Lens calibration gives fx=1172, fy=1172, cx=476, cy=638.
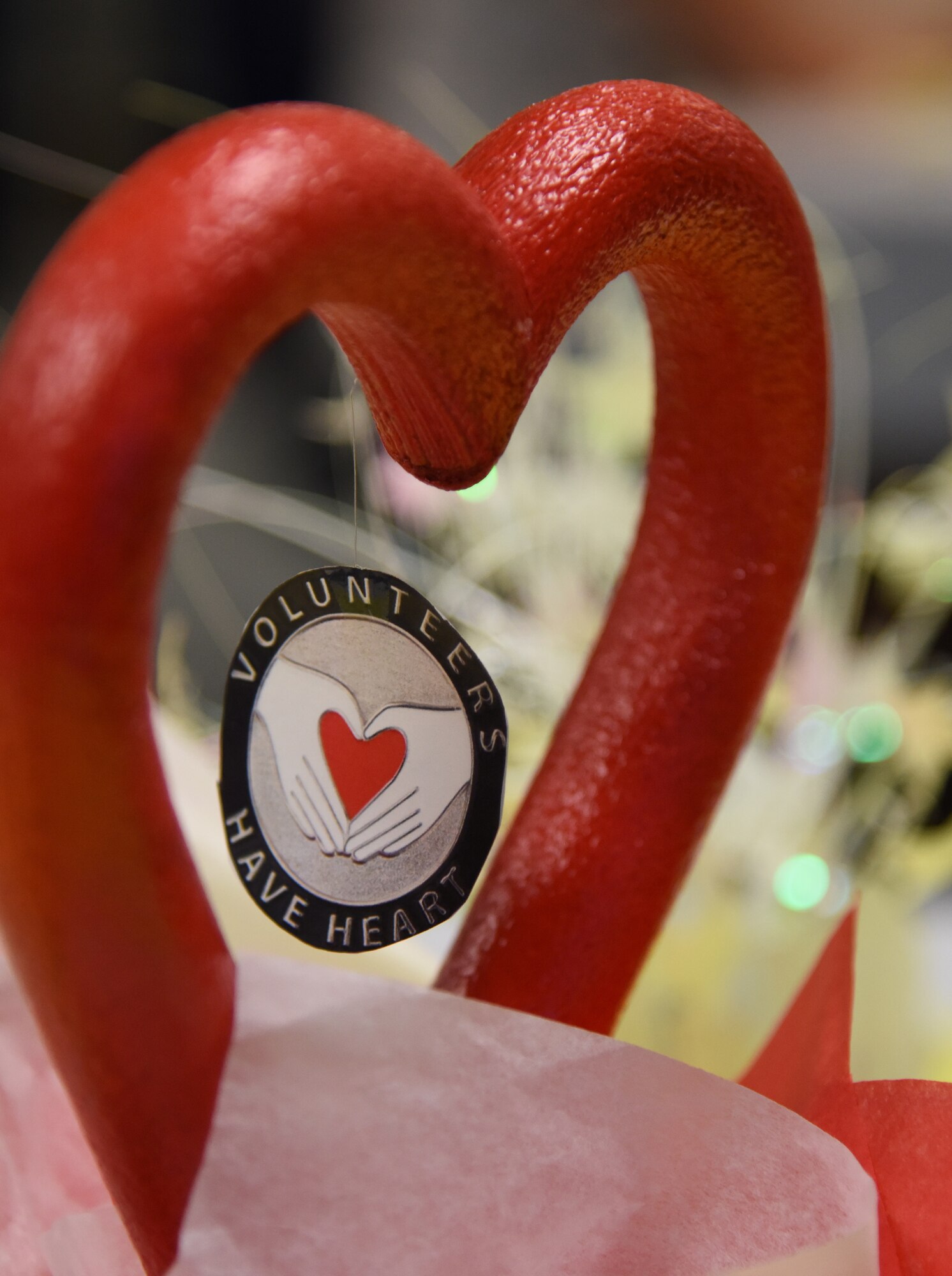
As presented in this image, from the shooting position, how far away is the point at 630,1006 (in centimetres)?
67

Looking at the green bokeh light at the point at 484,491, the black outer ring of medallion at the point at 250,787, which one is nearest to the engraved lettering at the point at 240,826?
the black outer ring of medallion at the point at 250,787

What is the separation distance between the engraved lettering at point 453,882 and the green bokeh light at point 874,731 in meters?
0.91

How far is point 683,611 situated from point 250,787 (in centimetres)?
16

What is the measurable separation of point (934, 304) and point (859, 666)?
360 mm

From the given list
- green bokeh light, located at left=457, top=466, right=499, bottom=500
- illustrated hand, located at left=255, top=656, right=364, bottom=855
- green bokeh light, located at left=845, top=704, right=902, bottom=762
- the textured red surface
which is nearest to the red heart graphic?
illustrated hand, located at left=255, top=656, right=364, bottom=855

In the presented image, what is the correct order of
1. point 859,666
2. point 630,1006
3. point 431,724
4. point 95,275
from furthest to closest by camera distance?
point 859,666 → point 630,1006 → point 431,724 → point 95,275

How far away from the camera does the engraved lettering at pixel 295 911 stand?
0.88 ft

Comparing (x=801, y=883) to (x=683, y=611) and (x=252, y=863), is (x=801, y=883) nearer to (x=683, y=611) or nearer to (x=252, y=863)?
(x=683, y=611)

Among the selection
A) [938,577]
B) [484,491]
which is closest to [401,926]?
[484,491]

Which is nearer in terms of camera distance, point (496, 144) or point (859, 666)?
point (496, 144)

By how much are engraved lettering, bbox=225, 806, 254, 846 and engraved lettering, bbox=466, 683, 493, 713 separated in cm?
6

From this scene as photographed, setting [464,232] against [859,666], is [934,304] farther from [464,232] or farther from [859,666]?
[464,232]

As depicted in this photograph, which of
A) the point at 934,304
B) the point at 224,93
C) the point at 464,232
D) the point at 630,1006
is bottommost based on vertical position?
the point at 630,1006

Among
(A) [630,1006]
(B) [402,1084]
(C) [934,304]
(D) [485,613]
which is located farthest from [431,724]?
(C) [934,304]
